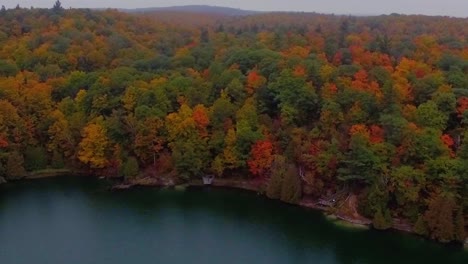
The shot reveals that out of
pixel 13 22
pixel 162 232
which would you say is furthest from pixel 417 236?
pixel 13 22

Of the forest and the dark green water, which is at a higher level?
the forest

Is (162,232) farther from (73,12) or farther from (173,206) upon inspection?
(73,12)

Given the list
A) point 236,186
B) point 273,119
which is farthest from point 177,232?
point 273,119

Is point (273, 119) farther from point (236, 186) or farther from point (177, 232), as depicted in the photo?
point (177, 232)

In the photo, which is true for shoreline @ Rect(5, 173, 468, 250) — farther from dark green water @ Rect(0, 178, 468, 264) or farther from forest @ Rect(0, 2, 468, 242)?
dark green water @ Rect(0, 178, 468, 264)

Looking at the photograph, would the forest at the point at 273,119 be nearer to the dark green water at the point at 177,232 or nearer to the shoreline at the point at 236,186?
the shoreline at the point at 236,186

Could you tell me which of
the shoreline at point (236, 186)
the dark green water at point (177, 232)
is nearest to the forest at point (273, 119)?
the shoreline at point (236, 186)

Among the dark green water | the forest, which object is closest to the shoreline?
the forest
